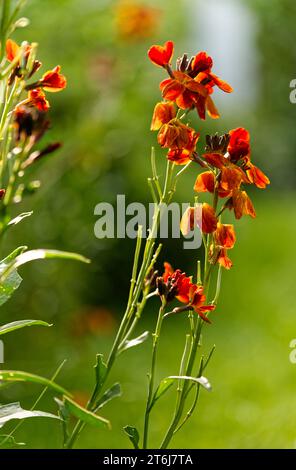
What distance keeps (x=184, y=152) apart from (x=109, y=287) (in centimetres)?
304

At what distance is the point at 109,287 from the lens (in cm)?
385

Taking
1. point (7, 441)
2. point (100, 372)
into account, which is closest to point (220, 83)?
point (100, 372)

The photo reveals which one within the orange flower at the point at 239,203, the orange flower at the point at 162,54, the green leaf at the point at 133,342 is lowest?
the green leaf at the point at 133,342

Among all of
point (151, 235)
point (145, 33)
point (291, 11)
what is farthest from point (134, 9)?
point (291, 11)

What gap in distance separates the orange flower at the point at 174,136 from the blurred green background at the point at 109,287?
1343 millimetres

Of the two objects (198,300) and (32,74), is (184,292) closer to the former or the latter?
(198,300)

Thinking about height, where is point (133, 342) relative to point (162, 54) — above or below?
below

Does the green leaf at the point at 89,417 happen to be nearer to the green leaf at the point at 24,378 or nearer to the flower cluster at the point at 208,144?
the green leaf at the point at 24,378

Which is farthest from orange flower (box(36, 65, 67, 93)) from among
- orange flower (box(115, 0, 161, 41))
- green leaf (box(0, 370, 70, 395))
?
orange flower (box(115, 0, 161, 41))

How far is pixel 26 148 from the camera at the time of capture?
765mm

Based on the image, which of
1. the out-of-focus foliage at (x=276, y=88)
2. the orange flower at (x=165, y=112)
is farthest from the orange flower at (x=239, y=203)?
the out-of-focus foliage at (x=276, y=88)

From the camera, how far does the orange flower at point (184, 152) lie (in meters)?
0.83

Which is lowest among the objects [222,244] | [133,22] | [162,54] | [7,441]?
[7,441]

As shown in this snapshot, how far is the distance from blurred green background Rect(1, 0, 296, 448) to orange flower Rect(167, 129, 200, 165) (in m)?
1.34
